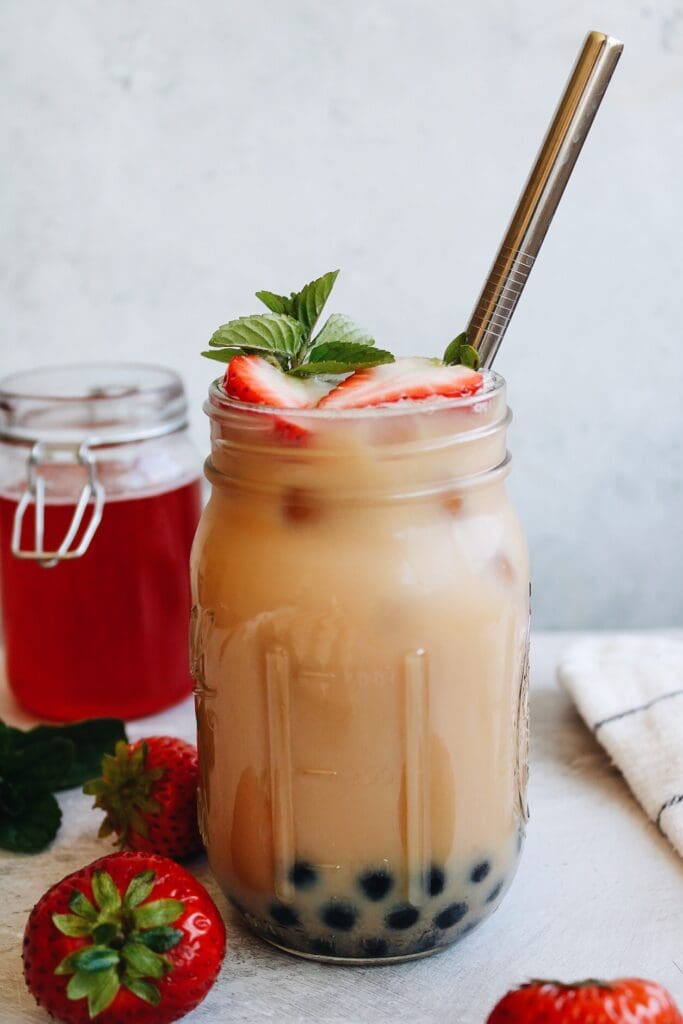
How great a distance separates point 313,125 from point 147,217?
0.70 ft

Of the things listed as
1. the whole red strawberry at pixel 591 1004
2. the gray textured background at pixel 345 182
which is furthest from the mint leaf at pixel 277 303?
the gray textured background at pixel 345 182

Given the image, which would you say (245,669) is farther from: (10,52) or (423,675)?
(10,52)

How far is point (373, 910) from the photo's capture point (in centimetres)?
76

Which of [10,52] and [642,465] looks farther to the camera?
[642,465]

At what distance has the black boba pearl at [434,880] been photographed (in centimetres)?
76

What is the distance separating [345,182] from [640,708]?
68 centimetres

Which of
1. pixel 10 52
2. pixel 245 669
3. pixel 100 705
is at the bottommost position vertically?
pixel 100 705

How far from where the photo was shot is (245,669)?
751 mm

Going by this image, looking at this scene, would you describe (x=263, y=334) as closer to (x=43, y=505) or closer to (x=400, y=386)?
(x=400, y=386)

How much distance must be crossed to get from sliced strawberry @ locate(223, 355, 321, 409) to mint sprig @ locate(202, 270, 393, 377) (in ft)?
0.03

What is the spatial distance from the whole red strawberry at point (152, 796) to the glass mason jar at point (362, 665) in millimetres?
99

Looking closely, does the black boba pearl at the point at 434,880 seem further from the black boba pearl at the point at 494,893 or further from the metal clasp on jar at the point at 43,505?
the metal clasp on jar at the point at 43,505

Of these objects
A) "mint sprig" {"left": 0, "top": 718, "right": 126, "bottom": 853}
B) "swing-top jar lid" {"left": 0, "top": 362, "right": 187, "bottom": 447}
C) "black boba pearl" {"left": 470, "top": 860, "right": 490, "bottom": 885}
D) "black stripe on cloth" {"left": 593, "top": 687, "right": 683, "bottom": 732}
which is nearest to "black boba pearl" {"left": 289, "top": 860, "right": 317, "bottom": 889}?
"black boba pearl" {"left": 470, "top": 860, "right": 490, "bottom": 885}

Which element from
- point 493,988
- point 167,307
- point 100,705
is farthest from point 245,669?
point 167,307
